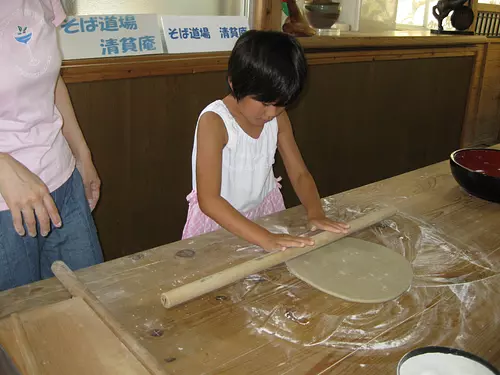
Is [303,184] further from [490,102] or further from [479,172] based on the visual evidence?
[490,102]

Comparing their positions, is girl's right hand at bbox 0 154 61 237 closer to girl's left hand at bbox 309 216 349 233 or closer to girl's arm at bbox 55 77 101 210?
girl's arm at bbox 55 77 101 210

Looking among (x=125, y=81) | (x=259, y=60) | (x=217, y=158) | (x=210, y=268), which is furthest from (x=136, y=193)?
(x=210, y=268)

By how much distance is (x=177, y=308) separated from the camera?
2.74 feet

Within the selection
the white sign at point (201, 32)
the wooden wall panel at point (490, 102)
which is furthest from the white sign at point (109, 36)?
the wooden wall panel at point (490, 102)

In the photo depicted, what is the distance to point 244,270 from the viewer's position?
909 mm

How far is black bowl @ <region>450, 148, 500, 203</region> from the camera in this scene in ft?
4.33

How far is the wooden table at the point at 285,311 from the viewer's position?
735mm

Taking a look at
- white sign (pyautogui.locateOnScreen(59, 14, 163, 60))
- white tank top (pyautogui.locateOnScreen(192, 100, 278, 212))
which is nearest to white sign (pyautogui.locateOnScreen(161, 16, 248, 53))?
white sign (pyautogui.locateOnScreen(59, 14, 163, 60))

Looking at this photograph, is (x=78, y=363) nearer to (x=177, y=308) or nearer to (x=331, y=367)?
(x=177, y=308)

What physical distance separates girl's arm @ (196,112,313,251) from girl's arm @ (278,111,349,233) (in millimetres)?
128

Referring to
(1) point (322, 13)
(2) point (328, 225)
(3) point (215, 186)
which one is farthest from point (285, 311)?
(1) point (322, 13)

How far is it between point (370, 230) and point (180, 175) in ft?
3.99

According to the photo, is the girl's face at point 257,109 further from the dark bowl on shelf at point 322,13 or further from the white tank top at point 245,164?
the dark bowl on shelf at point 322,13

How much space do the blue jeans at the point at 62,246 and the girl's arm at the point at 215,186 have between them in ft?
0.98
